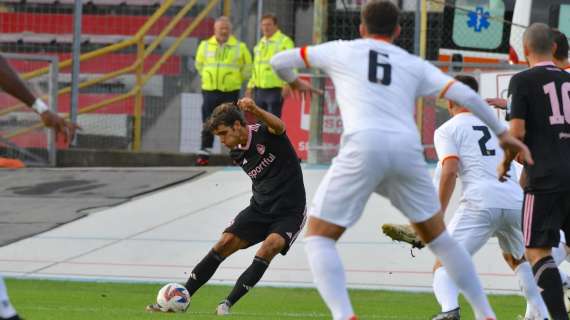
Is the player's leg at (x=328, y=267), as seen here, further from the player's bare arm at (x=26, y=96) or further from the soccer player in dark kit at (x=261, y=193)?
the soccer player in dark kit at (x=261, y=193)

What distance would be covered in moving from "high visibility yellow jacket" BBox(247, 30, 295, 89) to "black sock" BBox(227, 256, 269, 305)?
8.42 metres

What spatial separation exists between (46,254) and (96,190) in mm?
3356

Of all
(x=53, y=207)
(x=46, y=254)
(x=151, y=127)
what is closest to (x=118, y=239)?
(x=46, y=254)

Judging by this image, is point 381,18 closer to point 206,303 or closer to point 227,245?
point 227,245

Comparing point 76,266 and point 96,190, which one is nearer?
point 76,266

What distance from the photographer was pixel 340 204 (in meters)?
7.07

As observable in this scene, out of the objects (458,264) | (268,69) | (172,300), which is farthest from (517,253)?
(268,69)

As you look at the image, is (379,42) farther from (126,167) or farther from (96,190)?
(126,167)

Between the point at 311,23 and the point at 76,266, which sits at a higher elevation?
the point at 311,23

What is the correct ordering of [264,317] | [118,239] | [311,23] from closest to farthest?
[264,317], [118,239], [311,23]

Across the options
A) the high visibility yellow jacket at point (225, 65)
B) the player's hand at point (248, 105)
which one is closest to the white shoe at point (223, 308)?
the player's hand at point (248, 105)

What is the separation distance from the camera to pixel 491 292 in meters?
12.6

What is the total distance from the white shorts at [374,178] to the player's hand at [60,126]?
1678 mm

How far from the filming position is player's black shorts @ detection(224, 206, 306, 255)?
418 inches
